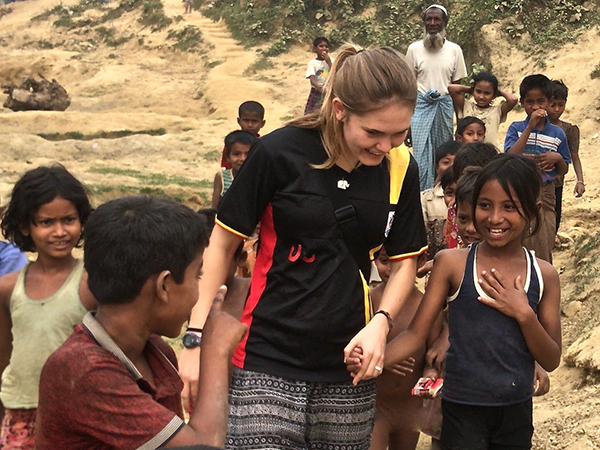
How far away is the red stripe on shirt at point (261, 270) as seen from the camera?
2.75 m

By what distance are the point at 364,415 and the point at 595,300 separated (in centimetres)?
430

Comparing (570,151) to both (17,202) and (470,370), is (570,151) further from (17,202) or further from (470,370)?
(17,202)

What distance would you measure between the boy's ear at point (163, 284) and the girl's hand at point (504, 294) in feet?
4.43

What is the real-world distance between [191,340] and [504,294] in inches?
43.8

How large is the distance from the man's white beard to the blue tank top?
5992mm

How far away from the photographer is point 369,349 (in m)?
2.58

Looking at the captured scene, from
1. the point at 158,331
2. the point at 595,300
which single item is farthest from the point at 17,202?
the point at 595,300

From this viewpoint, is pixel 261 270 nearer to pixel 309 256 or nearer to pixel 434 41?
pixel 309 256

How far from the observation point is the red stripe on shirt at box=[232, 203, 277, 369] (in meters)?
2.75

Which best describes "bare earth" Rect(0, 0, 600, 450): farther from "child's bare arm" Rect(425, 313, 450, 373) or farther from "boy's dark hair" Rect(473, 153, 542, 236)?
"boy's dark hair" Rect(473, 153, 542, 236)

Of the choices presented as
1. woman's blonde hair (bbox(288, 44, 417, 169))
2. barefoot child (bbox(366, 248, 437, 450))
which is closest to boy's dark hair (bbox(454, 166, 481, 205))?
barefoot child (bbox(366, 248, 437, 450))

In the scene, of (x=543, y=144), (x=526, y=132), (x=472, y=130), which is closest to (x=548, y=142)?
(x=543, y=144)

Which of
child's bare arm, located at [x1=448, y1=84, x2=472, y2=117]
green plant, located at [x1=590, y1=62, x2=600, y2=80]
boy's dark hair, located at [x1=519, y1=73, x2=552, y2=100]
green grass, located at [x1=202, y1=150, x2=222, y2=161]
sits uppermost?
green plant, located at [x1=590, y1=62, x2=600, y2=80]

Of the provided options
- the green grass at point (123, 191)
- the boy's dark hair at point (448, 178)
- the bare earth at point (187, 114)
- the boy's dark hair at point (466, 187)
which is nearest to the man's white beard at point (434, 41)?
the bare earth at point (187, 114)
